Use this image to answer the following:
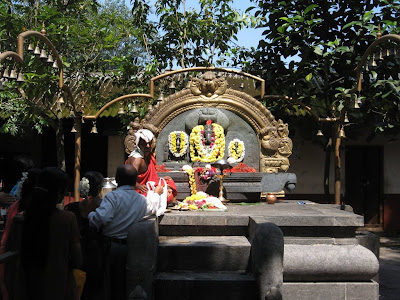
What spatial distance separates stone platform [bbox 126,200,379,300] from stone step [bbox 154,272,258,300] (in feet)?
0.04

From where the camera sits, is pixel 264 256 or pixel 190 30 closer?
pixel 264 256

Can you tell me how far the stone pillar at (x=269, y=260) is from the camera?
17.6ft

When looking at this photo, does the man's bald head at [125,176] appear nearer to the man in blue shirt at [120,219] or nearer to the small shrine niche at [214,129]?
the man in blue shirt at [120,219]

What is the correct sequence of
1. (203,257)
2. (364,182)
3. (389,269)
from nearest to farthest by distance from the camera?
(203,257), (389,269), (364,182)

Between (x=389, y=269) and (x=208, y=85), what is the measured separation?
5314mm

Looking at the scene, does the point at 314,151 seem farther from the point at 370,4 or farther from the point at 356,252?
the point at 356,252

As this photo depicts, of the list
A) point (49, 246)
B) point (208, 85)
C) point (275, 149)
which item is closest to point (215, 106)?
point (208, 85)

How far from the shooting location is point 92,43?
1191cm

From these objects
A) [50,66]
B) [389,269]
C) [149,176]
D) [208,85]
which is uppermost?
[50,66]

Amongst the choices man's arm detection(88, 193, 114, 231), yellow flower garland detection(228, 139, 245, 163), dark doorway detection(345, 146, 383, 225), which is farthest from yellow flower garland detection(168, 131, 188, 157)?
man's arm detection(88, 193, 114, 231)

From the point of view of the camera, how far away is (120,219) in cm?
532

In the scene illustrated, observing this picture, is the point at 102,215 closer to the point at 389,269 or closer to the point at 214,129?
the point at 214,129

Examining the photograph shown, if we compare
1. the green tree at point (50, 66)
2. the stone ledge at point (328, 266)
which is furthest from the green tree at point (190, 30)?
the stone ledge at point (328, 266)

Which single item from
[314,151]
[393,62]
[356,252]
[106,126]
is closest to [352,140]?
[314,151]
